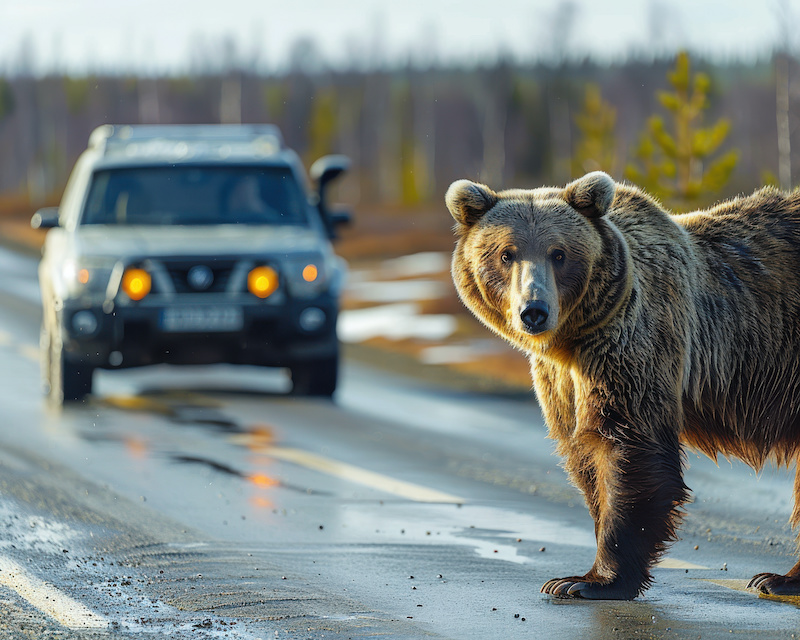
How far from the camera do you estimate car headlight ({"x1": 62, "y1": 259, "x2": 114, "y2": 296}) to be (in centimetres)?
1145

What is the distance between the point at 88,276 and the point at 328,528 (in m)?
4.86

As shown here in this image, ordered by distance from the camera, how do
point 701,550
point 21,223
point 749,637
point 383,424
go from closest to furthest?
point 749,637
point 701,550
point 383,424
point 21,223

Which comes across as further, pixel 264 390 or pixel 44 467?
pixel 264 390

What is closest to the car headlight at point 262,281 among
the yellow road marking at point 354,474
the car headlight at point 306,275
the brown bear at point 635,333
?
the car headlight at point 306,275

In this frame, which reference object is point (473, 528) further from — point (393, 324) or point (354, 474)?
point (393, 324)

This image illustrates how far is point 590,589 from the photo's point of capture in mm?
5820

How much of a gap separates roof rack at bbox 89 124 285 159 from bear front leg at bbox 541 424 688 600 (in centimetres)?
772

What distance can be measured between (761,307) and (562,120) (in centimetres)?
8404

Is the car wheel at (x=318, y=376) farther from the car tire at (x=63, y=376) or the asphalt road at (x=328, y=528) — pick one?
the car tire at (x=63, y=376)

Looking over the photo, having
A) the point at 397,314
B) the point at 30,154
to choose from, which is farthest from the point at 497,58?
the point at 397,314

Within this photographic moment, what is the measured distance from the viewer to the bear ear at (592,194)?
595cm

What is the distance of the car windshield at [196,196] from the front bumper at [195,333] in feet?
3.94

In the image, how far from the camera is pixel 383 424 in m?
11.2

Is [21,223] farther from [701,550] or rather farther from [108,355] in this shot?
[701,550]
